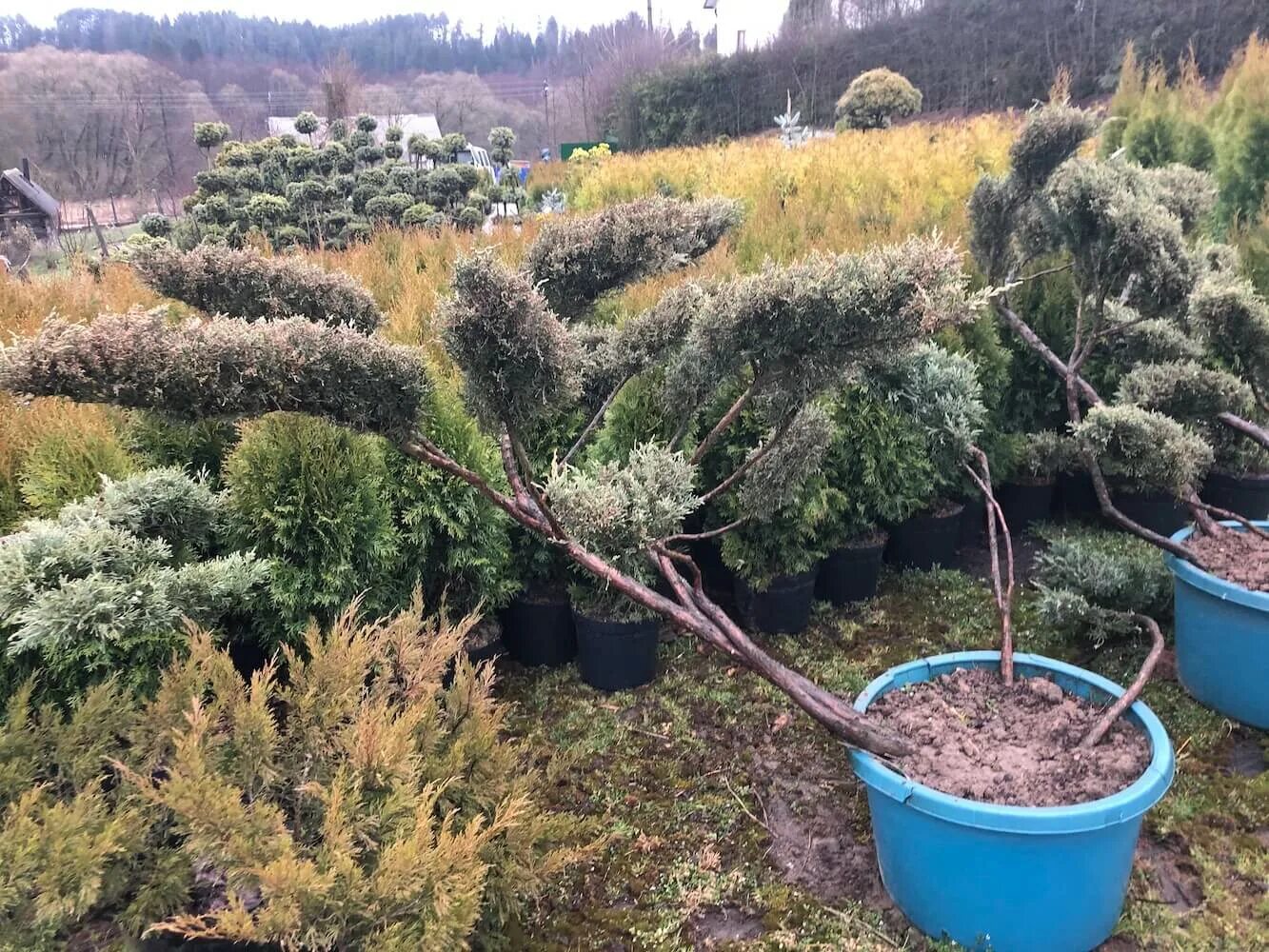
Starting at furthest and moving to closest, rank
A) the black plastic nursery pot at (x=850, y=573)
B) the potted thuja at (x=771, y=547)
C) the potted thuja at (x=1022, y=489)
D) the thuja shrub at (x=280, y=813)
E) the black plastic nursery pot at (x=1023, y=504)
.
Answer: the black plastic nursery pot at (x=1023, y=504) → the potted thuja at (x=1022, y=489) → the black plastic nursery pot at (x=850, y=573) → the potted thuja at (x=771, y=547) → the thuja shrub at (x=280, y=813)

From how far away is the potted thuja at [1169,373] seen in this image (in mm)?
2834

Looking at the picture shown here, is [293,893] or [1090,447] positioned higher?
[1090,447]

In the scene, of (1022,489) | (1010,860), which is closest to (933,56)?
(1022,489)

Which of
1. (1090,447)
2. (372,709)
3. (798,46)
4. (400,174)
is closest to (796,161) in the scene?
(400,174)

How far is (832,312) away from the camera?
6.77 feet

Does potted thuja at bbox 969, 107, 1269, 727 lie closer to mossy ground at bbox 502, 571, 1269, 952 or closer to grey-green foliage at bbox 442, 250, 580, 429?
mossy ground at bbox 502, 571, 1269, 952

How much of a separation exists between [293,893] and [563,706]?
6.29 feet

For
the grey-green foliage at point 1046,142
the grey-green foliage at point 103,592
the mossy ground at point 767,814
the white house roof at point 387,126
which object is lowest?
the mossy ground at point 767,814

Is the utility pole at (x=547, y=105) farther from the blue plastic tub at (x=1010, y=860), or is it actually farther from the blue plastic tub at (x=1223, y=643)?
the blue plastic tub at (x=1010, y=860)

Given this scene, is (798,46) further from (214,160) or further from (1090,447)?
(1090,447)

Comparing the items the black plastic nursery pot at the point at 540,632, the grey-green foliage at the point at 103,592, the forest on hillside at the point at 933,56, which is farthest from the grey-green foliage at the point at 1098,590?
the forest on hillside at the point at 933,56

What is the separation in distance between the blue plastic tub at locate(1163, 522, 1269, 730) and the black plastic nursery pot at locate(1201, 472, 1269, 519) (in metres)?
1.77

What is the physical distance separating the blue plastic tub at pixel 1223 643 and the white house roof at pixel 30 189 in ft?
36.0

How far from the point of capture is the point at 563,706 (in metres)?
3.45
